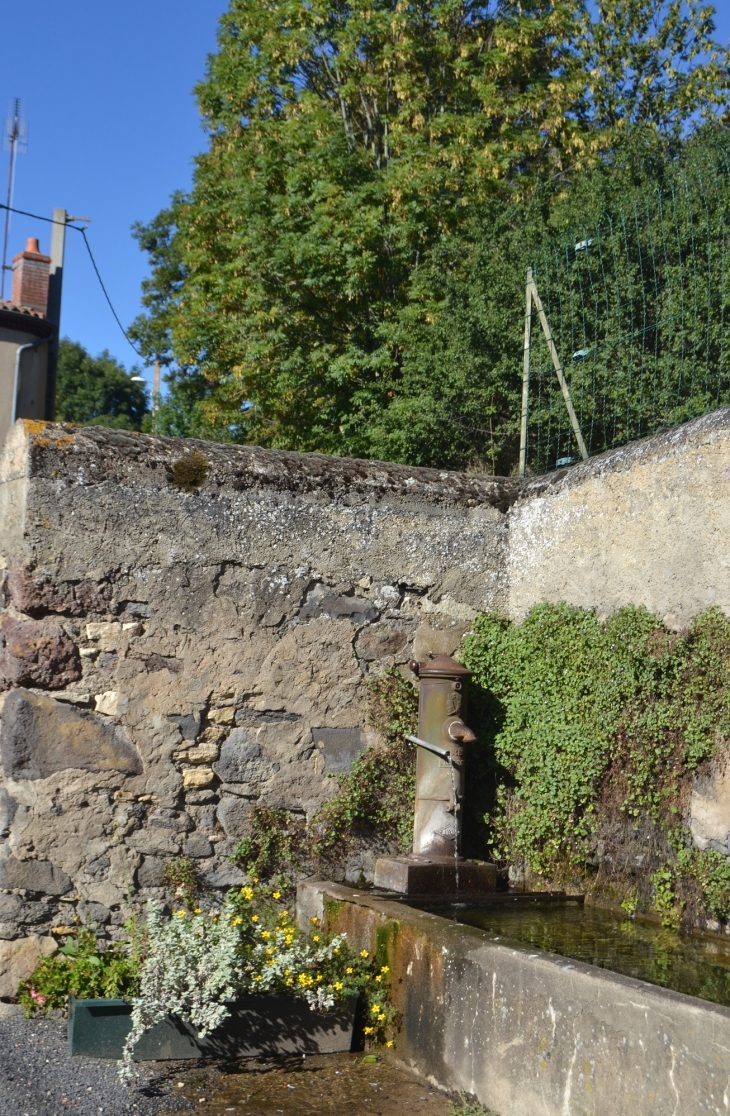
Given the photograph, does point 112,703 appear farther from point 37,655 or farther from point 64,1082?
point 64,1082

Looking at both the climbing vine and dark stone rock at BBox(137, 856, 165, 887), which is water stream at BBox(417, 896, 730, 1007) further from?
dark stone rock at BBox(137, 856, 165, 887)

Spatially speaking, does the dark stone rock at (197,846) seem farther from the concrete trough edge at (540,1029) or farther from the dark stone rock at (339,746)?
the concrete trough edge at (540,1029)

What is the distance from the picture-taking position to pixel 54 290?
61.5ft

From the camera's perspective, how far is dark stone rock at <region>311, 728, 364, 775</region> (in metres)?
4.80

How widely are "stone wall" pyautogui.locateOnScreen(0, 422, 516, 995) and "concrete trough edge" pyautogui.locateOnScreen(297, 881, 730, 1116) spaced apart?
40.5 inches

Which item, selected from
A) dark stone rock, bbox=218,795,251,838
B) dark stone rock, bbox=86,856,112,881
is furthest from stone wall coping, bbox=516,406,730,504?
dark stone rock, bbox=86,856,112,881

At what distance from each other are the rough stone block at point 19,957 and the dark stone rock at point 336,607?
174cm

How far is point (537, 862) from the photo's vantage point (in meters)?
4.61

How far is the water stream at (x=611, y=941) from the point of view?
312 centimetres

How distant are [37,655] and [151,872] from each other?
40.6 inches

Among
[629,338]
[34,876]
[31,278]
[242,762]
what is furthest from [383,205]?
[31,278]

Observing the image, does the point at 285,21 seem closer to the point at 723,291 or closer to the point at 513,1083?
the point at 723,291

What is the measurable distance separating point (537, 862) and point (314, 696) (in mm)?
1231

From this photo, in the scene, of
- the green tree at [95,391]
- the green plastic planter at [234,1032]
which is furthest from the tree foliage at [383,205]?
the green tree at [95,391]
